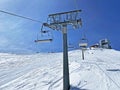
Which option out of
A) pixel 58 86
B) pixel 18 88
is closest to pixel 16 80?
pixel 18 88

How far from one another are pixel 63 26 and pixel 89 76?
5356 millimetres

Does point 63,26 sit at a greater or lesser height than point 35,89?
greater

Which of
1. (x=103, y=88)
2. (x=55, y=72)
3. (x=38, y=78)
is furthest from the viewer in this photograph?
(x=55, y=72)

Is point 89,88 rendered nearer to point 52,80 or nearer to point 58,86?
point 58,86

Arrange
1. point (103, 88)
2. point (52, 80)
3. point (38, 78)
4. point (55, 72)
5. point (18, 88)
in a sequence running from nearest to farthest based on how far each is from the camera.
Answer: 1. point (103, 88)
2. point (18, 88)
3. point (52, 80)
4. point (38, 78)
5. point (55, 72)

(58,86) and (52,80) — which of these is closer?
(58,86)

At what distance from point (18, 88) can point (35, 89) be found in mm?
1418

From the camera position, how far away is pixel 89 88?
15438 millimetres

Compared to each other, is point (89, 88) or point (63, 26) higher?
point (63, 26)

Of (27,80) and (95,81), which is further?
(27,80)

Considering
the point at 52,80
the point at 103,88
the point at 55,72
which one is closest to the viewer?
the point at 103,88

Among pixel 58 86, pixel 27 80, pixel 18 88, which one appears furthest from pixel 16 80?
pixel 58 86

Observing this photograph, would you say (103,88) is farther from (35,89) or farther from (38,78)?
(38,78)

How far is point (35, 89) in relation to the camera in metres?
15.9
